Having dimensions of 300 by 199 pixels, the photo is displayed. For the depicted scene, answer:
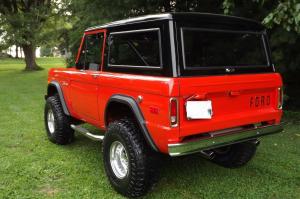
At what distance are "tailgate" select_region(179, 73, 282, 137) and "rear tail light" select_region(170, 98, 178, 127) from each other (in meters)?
0.05

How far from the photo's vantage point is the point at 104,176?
504 cm

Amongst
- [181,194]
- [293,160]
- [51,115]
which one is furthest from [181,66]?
[51,115]

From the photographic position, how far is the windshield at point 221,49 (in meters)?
3.96

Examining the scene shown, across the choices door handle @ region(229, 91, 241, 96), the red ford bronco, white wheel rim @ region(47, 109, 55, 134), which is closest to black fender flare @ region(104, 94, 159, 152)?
the red ford bronco

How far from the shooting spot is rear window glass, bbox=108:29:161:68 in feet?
13.2

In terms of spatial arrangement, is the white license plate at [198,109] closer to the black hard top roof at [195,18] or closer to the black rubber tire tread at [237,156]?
the black hard top roof at [195,18]

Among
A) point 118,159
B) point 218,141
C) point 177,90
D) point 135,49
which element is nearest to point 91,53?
point 135,49

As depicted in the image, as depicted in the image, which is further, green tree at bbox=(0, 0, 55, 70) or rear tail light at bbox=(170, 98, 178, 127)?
green tree at bbox=(0, 0, 55, 70)

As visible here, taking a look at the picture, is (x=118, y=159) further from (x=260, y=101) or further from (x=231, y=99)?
(x=260, y=101)

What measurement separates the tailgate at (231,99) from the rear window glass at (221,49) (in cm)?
21

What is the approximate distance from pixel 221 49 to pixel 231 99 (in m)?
0.62

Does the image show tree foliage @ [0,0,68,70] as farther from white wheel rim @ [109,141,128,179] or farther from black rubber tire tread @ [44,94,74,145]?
white wheel rim @ [109,141,128,179]

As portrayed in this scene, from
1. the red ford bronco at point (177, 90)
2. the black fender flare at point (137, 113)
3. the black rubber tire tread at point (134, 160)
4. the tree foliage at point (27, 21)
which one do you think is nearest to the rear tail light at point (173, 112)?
the red ford bronco at point (177, 90)

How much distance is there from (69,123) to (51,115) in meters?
0.56
